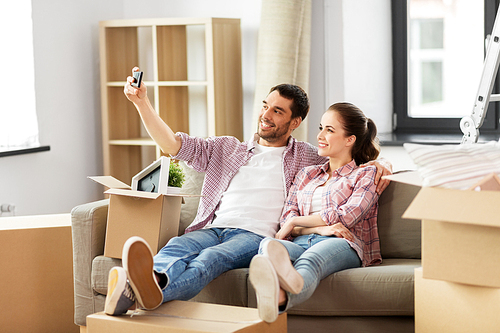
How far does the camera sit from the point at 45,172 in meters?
3.15

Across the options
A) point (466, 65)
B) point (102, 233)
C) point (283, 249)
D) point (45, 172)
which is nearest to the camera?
point (283, 249)

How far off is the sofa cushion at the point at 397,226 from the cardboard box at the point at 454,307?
0.51 meters

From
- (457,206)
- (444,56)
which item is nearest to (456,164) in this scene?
(457,206)

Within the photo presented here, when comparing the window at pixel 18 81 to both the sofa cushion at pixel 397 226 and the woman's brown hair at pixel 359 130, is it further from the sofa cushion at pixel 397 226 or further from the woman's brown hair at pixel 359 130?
the sofa cushion at pixel 397 226

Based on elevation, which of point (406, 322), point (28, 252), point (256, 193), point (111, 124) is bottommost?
point (406, 322)

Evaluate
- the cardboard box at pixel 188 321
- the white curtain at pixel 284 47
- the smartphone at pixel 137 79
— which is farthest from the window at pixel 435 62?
the cardboard box at pixel 188 321

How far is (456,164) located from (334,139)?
70 centimetres

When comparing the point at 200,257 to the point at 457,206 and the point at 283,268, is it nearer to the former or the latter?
the point at 283,268

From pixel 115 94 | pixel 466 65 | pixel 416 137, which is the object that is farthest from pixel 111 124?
pixel 466 65

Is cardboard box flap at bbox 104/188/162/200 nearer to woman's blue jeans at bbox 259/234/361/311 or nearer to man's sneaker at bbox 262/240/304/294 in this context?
woman's blue jeans at bbox 259/234/361/311

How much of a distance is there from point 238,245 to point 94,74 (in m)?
2.00

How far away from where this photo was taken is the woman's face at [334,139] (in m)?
2.09

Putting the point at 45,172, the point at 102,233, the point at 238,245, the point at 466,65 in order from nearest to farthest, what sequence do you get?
the point at 238,245 → the point at 102,233 → the point at 45,172 → the point at 466,65

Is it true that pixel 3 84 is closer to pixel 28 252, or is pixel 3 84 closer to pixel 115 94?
pixel 115 94
